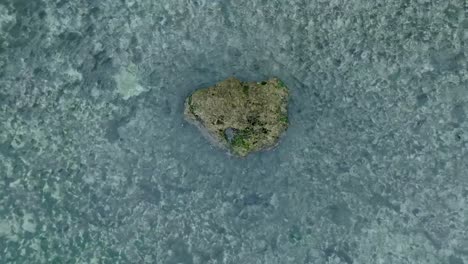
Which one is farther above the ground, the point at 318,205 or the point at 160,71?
the point at 160,71

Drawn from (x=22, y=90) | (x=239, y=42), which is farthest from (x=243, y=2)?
(x=22, y=90)

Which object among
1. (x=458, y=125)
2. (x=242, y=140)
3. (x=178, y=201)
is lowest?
(x=178, y=201)

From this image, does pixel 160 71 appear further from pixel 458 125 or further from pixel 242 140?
pixel 458 125

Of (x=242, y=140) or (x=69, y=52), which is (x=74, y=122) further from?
(x=242, y=140)
